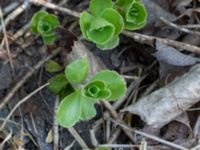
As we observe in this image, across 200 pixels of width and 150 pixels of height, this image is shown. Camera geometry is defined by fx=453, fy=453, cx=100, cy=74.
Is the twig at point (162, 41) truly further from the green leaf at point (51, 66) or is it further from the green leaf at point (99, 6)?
the green leaf at point (51, 66)

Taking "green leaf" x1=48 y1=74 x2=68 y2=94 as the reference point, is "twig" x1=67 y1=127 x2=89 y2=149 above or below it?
below

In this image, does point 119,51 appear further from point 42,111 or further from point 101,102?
point 42,111

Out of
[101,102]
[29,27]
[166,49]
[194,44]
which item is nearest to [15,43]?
[29,27]

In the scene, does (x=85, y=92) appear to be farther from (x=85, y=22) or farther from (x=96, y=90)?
(x=85, y=22)

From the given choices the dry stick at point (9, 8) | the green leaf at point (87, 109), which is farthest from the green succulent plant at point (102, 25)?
the dry stick at point (9, 8)

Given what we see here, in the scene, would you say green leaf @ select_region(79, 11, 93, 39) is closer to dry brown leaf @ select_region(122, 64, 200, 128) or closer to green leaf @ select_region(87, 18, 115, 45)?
green leaf @ select_region(87, 18, 115, 45)

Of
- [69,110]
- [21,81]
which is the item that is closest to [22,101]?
[21,81]

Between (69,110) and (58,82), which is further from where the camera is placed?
(58,82)

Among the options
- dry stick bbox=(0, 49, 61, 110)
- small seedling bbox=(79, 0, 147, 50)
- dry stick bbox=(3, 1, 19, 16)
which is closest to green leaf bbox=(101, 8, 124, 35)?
small seedling bbox=(79, 0, 147, 50)
